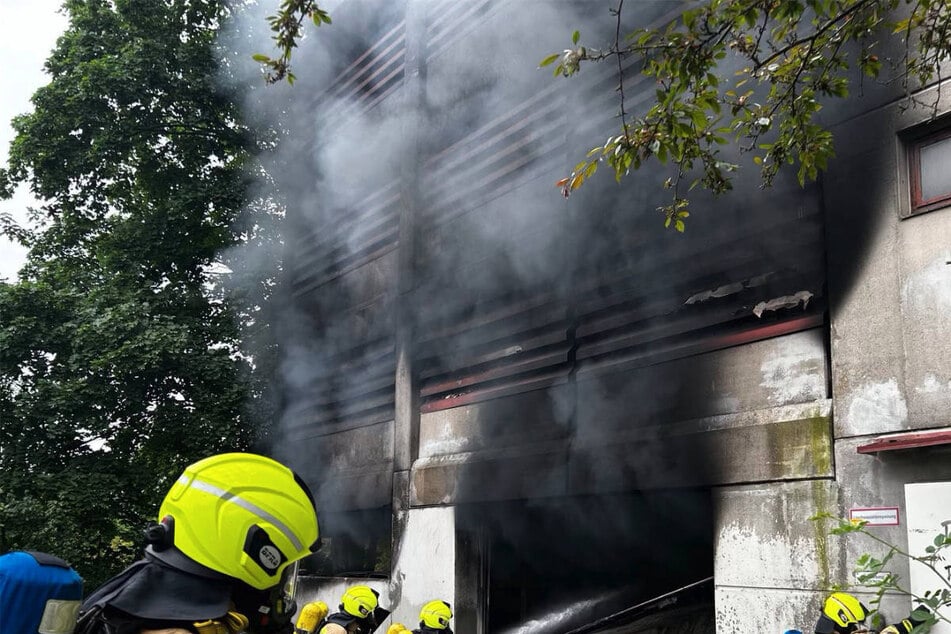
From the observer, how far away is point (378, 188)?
34.8 feet

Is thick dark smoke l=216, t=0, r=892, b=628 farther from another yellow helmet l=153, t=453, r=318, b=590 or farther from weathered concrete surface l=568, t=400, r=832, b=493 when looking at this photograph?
another yellow helmet l=153, t=453, r=318, b=590

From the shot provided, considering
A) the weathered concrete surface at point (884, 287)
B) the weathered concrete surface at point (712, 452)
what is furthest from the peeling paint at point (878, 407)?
the weathered concrete surface at point (712, 452)

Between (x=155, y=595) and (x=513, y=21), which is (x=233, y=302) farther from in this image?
(x=155, y=595)

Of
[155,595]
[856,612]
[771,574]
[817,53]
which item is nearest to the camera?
[155,595]

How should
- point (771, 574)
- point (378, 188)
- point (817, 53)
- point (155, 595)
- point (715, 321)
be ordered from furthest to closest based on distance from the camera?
point (378, 188) < point (715, 321) < point (771, 574) < point (817, 53) < point (155, 595)

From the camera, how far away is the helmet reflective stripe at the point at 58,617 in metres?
2.24

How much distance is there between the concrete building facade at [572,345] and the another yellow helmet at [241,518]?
13.4 ft

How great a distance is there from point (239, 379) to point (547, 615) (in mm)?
5018

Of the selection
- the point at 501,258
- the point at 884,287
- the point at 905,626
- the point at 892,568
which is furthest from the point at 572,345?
the point at 905,626

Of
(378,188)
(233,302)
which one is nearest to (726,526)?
(378,188)

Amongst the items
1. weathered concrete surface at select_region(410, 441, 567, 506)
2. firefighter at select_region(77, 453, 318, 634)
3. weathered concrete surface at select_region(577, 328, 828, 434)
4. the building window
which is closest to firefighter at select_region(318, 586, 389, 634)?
weathered concrete surface at select_region(410, 441, 567, 506)

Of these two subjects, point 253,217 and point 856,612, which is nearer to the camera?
point 856,612

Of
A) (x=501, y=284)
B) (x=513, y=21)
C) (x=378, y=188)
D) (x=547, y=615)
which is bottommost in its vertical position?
(x=547, y=615)

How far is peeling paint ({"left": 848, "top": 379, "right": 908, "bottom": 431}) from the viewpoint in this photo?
200 inches
